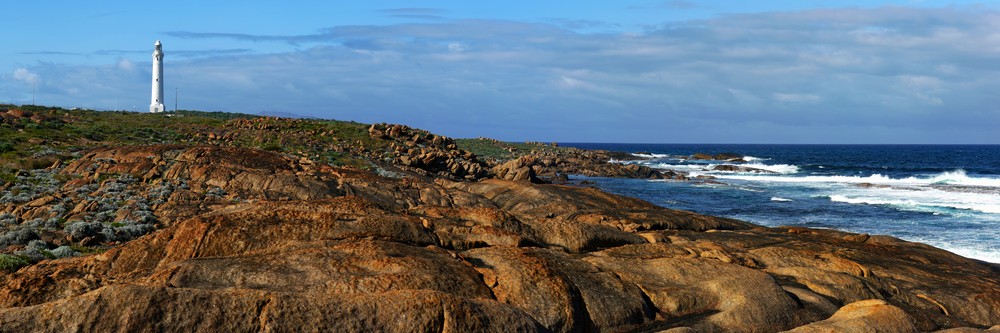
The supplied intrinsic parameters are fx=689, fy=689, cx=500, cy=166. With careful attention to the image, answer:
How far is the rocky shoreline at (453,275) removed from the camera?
8.73m

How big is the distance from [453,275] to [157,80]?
379 ft

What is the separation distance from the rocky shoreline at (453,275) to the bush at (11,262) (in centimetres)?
113

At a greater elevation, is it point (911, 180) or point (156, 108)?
point (156, 108)

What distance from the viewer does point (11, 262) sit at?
16094mm

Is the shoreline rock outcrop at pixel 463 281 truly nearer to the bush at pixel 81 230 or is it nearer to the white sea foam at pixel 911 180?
the bush at pixel 81 230

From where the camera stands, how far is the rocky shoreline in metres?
8.73

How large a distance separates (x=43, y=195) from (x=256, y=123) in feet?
140

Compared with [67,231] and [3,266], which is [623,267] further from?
[67,231]

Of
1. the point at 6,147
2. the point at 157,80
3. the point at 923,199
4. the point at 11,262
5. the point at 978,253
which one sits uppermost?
the point at 157,80

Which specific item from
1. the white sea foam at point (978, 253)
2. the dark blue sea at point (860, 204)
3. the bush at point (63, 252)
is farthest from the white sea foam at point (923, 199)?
the bush at point (63, 252)

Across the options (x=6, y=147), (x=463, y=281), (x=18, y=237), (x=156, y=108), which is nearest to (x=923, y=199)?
(x=463, y=281)

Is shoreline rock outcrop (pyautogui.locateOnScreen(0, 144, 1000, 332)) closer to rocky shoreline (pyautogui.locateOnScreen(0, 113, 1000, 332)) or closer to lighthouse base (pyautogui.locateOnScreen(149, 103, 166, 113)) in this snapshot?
rocky shoreline (pyautogui.locateOnScreen(0, 113, 1000, 332))

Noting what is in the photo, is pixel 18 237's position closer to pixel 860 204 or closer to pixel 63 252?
pixel 63 252

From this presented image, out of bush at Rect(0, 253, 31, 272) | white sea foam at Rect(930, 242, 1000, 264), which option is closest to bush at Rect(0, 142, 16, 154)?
bush at Rect(0, 253, 31, 272)
